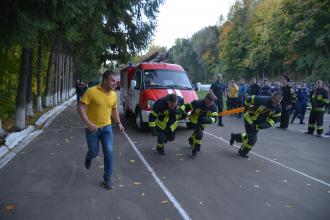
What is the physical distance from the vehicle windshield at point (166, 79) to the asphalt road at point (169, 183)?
2785mm

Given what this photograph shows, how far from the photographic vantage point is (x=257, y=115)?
9.90 metres

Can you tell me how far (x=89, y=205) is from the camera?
6.12 metres

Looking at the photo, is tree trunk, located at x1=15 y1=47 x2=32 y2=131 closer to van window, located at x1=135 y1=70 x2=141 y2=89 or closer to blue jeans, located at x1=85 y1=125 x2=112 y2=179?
van window, located at x1=135 y1=70 x2=141 y2=89

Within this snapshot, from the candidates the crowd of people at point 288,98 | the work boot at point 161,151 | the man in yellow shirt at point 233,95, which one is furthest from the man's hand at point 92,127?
the man in yellow shirt at point 233,95

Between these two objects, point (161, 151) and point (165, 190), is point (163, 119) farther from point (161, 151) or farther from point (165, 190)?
point (165, 190)

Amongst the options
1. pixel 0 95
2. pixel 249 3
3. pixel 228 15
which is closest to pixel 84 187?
pixel 0 95

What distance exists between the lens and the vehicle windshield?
1405 cm

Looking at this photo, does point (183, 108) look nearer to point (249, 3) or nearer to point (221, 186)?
point (221, 186)

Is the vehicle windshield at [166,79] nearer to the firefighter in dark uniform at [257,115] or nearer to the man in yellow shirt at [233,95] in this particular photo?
the firefighter in dark uniform at [257,115]

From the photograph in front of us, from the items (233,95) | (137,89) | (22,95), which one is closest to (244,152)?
(137,89)

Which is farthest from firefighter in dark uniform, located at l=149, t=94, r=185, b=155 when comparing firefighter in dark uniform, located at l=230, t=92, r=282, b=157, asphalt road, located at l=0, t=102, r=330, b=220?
firefighter in dark uniform, located at l=230, t=92, r=282, b=157

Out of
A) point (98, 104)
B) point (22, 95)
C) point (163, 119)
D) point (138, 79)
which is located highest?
point (138, 79)

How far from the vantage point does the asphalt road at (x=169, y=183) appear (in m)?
5.97

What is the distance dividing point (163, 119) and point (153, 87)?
13.4ft
